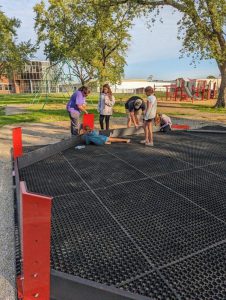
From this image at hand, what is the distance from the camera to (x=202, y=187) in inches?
153

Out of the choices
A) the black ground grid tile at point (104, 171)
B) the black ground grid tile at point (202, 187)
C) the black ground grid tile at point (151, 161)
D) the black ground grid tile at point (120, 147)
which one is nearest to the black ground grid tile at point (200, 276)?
the black ground grid tile at point (202, 187)

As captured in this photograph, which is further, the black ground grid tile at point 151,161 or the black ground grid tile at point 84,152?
the black ground grid tile at point 84,152

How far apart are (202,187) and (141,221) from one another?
1417 millimetres

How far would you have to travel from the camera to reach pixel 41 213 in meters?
1.74

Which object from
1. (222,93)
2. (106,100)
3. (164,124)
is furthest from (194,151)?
(222,93)

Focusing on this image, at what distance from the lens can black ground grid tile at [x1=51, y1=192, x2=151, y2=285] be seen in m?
2.16

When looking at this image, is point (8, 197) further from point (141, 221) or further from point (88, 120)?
point (88, 120)

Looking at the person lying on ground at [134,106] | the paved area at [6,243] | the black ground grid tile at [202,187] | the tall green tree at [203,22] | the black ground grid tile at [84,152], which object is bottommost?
the paved area at [6,243]

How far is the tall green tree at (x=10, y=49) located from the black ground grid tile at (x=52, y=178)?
32.4m

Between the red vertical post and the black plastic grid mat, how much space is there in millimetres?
299

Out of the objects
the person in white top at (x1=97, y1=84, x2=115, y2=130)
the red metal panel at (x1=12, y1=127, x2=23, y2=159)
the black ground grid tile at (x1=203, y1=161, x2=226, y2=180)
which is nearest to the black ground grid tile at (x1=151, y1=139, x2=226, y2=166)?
the black ground grid tile at (x1=203, y1=161, x2=226, y2=180)

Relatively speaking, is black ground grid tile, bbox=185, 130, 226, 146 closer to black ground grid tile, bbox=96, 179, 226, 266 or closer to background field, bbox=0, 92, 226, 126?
black ground grid tile, bbox=96, 179, 226, 266

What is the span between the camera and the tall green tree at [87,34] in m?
20.2

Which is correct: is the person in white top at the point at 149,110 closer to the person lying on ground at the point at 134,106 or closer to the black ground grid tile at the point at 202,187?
the person lying on ground at the point at 134,106
